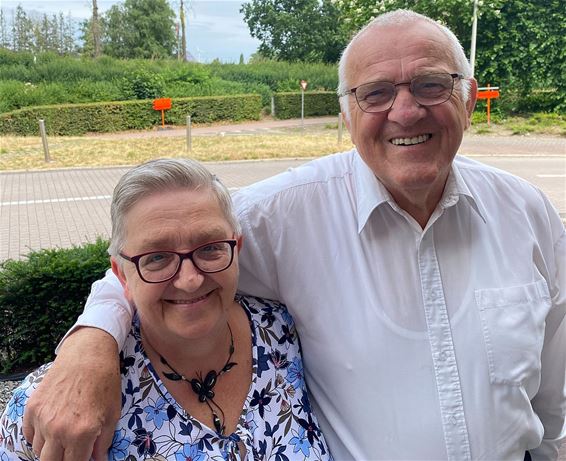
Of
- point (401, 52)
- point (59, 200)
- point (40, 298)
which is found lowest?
point (59, 200)

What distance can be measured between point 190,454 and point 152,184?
70 cm

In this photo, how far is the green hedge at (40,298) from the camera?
3631mm

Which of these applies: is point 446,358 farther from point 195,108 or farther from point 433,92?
point 195,108

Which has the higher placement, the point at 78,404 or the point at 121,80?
the point at 121,80

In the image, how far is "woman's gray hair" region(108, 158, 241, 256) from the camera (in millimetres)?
1496

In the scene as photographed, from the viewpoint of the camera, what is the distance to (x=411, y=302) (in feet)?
5.48

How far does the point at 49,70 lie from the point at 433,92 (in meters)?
28.0

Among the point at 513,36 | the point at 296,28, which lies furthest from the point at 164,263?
the point at 296,28

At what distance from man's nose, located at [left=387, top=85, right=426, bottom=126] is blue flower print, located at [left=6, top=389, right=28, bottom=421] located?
1260mm

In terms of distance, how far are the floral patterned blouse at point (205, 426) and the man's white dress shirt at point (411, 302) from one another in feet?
0.28

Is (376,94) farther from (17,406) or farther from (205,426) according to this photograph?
(17,406)

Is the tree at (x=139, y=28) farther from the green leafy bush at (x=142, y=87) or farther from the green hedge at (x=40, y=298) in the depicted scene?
the green hedge at (x=40, y=298)

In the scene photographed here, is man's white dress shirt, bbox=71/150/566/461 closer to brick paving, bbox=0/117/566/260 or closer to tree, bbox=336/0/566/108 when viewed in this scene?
brick paving, bbox=0/117/566/260

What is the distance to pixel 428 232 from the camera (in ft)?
5.74
